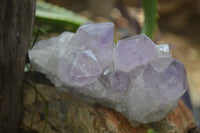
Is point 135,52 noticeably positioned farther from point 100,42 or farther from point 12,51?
point 12,51

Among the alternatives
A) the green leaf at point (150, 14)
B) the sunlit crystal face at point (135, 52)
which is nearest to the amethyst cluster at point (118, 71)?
the sunlit crystal face at point (135, 52)

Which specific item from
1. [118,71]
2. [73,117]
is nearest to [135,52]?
[118,71]

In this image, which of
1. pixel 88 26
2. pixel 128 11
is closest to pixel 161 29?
pixel 128 11

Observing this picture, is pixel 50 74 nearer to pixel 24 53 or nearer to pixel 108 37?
pixel 24 53

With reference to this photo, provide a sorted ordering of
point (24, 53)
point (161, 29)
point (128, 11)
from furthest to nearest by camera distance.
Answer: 1. point (161, 29)
2. point (128, 11)
3. point (24, 53)

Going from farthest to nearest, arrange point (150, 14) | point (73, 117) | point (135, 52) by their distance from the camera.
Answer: point (150, 14), point (73, 117), point (135, 52)

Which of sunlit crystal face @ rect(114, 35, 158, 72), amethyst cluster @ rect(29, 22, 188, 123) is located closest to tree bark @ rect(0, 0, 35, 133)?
amethyst cluster @ rect(29, 22, 188, 123)
